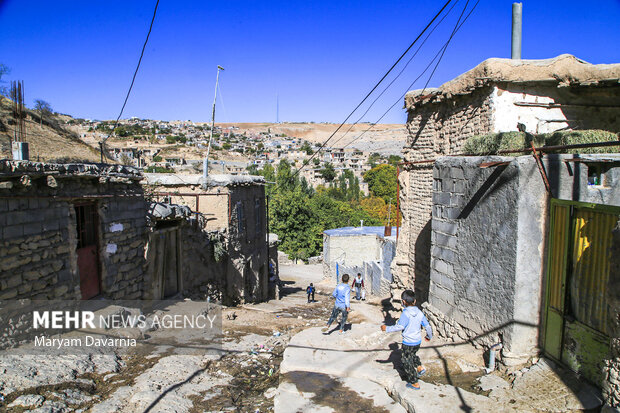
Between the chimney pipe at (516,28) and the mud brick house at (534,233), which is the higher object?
the chimney pipe at (516,28)

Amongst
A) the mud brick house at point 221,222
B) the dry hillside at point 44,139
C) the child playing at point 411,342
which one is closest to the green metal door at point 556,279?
the child playing at point 411,342

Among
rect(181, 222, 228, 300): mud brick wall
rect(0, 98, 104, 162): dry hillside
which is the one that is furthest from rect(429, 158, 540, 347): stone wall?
rect(0, 98, 104, 162): dry hillside

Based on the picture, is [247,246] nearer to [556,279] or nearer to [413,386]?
[413,386]

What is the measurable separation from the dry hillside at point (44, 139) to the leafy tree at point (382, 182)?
5358 cm

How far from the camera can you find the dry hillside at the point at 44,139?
13359 mm

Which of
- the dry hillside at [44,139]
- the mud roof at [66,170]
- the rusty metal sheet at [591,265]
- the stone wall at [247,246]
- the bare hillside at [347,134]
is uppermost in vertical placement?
the bare hillside at [347,134]

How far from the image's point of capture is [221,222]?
41.0 ft

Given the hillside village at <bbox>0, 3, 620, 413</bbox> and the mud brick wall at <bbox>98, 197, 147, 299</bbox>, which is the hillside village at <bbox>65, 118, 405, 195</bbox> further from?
the hillside village at <bbox>0, 3, 620, 413</bbox>

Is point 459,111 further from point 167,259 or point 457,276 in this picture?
point 167,259

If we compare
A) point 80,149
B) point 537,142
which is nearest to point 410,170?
point 537,142

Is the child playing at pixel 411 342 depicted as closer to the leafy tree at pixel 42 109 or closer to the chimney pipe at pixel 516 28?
the chimney pipe at pixel 516 28

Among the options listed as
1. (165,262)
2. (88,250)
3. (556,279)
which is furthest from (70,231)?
(556,279)

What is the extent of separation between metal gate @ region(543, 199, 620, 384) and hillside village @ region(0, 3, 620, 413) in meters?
0.02

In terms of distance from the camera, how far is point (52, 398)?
4.28 meters
